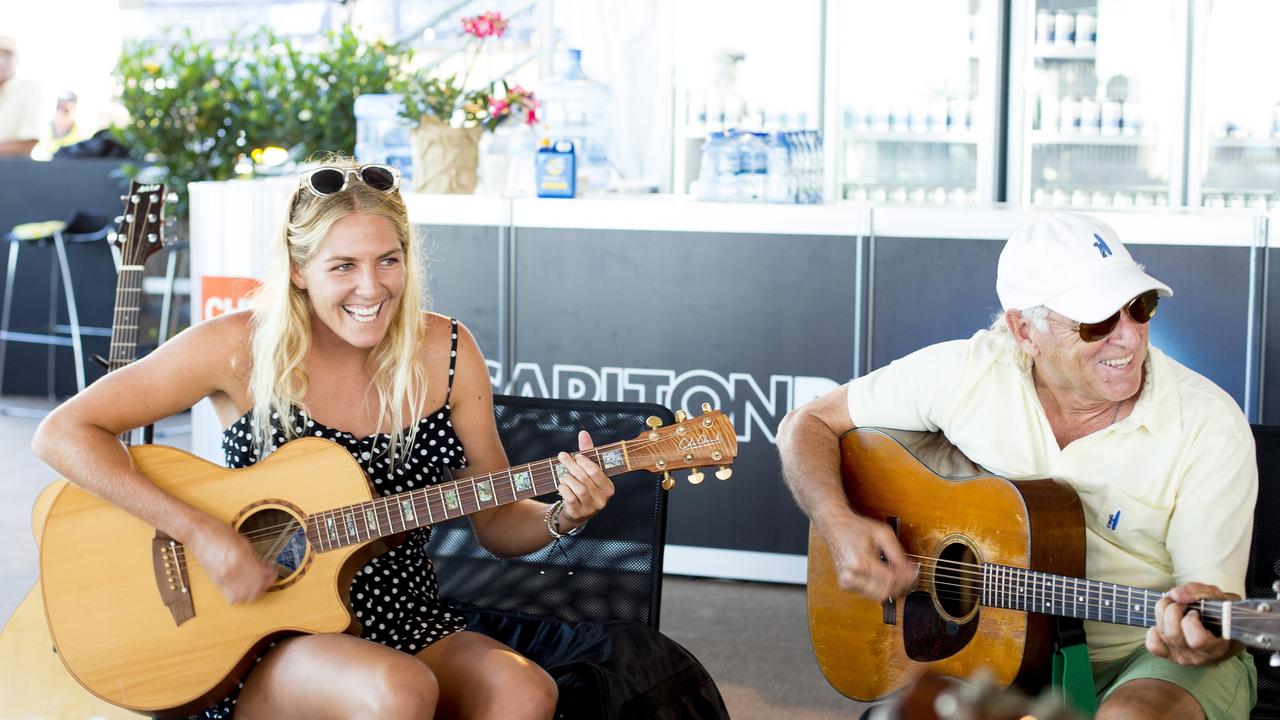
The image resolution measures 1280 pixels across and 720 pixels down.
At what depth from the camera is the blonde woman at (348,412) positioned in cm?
203

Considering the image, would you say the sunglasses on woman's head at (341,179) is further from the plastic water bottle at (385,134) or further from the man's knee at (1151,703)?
the plastic water bottle at (385,134)

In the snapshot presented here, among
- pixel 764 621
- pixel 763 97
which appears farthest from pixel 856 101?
pixel 764 621

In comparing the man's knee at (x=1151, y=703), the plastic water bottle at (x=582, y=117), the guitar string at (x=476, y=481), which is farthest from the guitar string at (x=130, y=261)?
the man's knee at (x=1151, y=703)

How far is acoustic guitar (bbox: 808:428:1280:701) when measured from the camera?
2.09 meters

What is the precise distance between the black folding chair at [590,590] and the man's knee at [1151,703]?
2.02 ft

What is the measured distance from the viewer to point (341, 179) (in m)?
2.21

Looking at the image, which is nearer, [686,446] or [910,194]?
[686,446]

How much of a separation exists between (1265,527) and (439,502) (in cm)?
133

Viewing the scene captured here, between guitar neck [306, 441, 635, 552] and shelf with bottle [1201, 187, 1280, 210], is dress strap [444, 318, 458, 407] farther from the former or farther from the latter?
shelf with bottle [1201, 187, 1280, 210]

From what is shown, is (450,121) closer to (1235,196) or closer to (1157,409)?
(1157,409)

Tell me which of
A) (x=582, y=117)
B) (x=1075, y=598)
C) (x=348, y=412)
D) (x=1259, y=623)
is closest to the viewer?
(x=1259, y=623)

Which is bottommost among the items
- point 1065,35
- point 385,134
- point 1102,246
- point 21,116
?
point 1102,246

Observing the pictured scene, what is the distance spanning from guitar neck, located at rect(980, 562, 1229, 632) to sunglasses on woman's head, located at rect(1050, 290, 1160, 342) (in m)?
0.39

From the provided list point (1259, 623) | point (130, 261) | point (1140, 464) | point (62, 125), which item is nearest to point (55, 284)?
point (62, 125)
